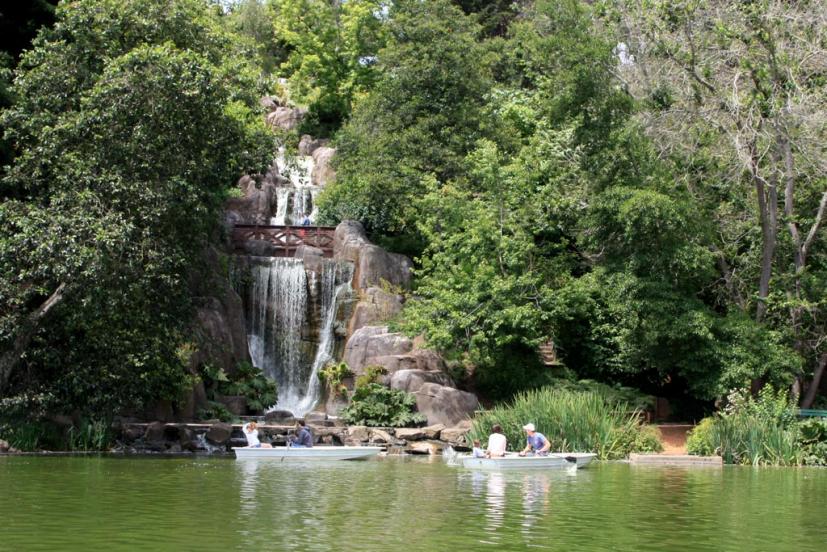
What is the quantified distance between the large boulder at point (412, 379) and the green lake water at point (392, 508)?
8.70m

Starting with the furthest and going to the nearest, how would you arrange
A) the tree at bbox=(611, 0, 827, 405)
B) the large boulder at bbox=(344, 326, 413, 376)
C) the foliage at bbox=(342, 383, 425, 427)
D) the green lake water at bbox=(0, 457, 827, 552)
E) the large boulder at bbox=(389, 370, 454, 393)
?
the large boulder at bbox=(344, 326, 413, 376) → the large boulder at bbox=(389, 370, 454, 393) → the foliage at bbox=(342, 383, 425, 427) → the tree at bbox=(611, 0, 827, 405) → the green lake water at bbox=(0, 457, 827, 552)

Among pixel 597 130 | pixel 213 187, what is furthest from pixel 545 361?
pixel 213 187

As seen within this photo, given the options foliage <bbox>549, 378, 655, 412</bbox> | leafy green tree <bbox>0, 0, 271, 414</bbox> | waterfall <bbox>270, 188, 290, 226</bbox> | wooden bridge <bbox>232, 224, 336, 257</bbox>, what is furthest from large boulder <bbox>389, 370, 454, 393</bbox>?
waterfall <bbox>270, 188, 290, 226</bbox>

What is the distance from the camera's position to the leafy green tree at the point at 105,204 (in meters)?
25.1

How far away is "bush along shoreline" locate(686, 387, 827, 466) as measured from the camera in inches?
1038

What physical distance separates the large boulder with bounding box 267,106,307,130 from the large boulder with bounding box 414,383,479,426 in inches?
1221

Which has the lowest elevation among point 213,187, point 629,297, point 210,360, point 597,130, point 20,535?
point 20,535

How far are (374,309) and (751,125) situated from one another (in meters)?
14.4

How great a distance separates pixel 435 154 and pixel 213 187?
1505cm

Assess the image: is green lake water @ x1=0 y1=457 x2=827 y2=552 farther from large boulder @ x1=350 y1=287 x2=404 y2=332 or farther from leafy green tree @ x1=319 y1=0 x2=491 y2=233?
leafy green tree @ x1=319 y1=0 x2=491 y2=233

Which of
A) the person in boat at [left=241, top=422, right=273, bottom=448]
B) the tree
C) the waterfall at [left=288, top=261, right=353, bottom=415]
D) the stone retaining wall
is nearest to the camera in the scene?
the person in boat at [left=241, top=422, right=273, bottom=448]

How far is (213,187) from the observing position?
28719mm

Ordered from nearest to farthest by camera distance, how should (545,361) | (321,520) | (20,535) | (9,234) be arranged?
(20,535) < (321,520) < (9,234) < (545,361)

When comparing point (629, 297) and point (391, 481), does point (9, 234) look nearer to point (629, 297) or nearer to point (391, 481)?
point (391, 481)
